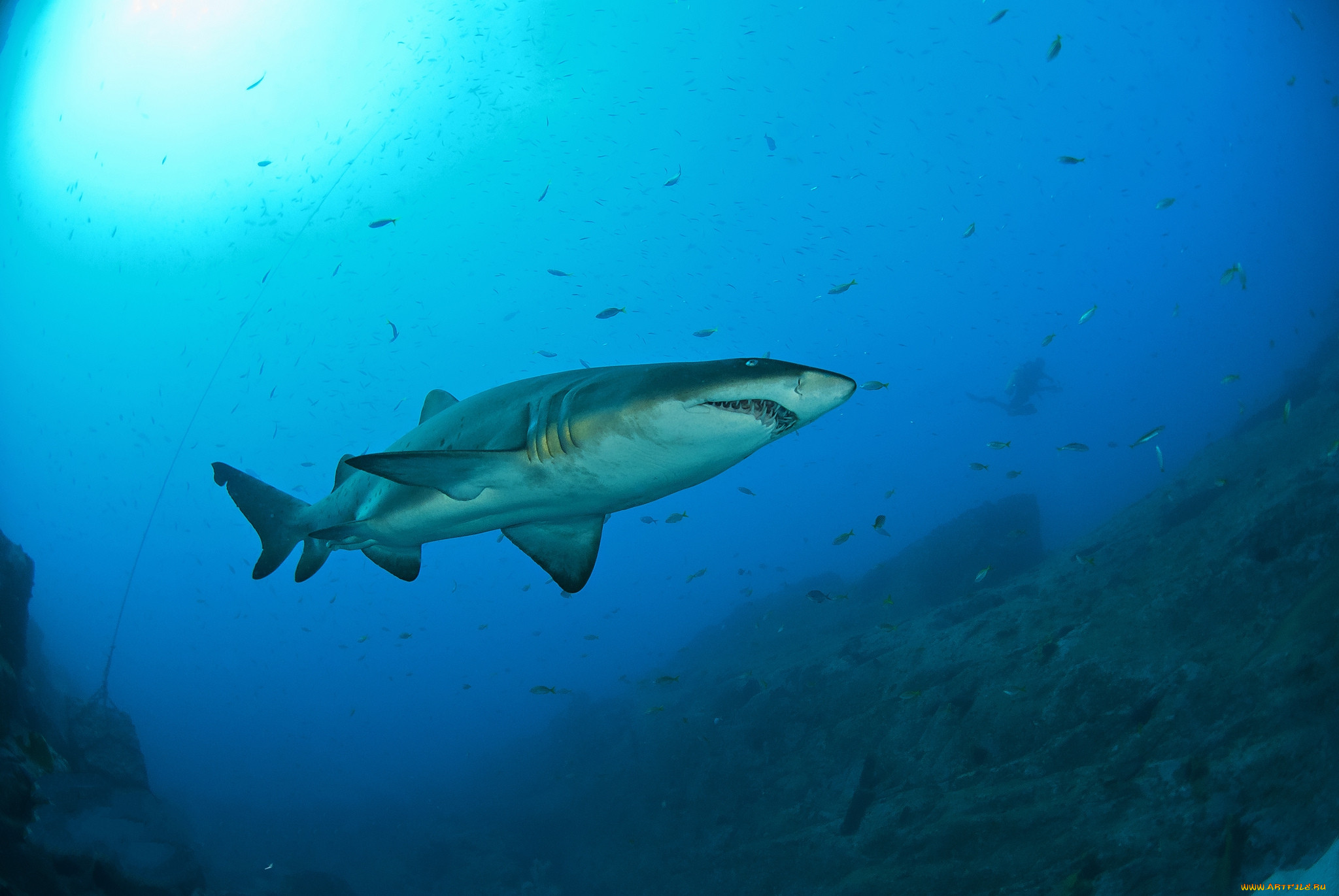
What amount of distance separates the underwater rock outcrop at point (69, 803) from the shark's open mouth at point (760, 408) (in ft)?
24.6

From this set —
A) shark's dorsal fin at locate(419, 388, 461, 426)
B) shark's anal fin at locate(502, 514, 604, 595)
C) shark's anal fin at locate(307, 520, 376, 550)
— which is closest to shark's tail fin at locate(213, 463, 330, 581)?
shark's anal fin at locate(307, 520, 376, 550)

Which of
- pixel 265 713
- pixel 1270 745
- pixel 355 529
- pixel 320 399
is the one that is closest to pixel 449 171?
pixel 320 399

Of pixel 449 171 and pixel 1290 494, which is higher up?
pixel 449 171

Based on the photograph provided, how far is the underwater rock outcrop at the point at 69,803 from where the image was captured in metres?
5.44

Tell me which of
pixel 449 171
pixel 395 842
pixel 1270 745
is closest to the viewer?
pixel 1270 745

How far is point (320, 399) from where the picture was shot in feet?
188

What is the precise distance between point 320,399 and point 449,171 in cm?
3107

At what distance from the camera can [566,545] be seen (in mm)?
3516

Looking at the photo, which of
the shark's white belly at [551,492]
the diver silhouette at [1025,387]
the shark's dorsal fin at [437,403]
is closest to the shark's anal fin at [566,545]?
the shark's white belly at [551,492]

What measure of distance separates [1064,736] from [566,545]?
27.7 feet

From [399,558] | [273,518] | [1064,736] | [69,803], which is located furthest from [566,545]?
[69,803]

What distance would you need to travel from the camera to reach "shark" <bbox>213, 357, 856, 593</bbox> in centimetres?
208

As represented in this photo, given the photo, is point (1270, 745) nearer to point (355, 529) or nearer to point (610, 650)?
point (355, 529)

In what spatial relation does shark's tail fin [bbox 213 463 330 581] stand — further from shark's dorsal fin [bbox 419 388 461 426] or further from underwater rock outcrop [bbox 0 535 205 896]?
underwater rock outcrop [bbox 0 535 205 896]
